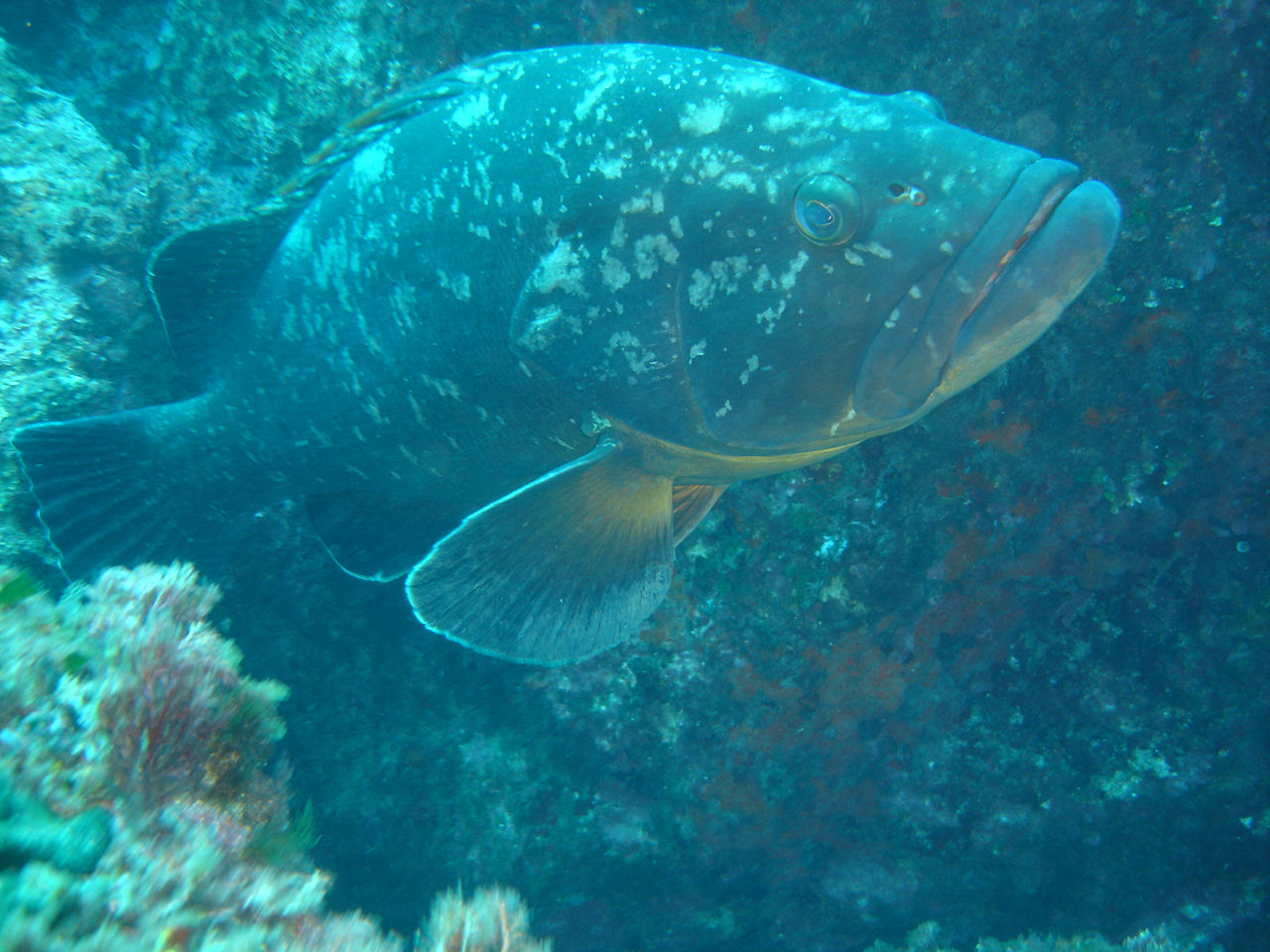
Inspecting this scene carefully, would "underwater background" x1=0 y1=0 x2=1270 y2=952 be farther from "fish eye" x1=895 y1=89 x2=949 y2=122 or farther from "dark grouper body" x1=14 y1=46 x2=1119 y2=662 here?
"fish eye" x1=895 y1=89 x2=949 y2=122

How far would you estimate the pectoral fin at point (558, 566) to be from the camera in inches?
92.2

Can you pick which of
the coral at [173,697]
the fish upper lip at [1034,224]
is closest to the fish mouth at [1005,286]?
the fish upper lip at [1034,224]

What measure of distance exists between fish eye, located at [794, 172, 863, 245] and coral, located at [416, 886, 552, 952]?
2.40 metres

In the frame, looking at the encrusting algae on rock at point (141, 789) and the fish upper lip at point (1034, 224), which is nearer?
the encrusting algae on rock at point (141, 789)

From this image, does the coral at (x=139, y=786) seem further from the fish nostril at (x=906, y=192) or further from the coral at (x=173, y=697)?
the fish nostril at (x=906, y=192)

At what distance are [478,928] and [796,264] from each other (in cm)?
236

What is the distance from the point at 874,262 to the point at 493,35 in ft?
8.55

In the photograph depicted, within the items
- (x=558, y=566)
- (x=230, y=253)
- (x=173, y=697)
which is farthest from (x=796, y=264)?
(x=230, y=253)

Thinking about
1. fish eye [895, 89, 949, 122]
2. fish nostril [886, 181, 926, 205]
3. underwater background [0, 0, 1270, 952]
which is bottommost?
underwater background [0, 0, 1270, 952]

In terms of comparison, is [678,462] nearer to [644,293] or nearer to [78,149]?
[644,293]

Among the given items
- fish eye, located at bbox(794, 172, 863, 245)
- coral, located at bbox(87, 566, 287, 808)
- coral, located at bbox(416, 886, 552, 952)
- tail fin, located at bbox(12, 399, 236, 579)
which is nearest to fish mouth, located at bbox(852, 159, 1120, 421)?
fish eye, located at bbox(794, 172, 863, 245)

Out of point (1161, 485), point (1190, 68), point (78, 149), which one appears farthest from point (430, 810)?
point (1190, 68)

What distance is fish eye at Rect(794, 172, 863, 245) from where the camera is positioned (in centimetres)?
202

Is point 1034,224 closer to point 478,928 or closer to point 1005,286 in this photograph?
point 1005,286
